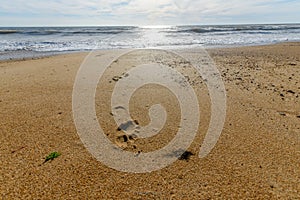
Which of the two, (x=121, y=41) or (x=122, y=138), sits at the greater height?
(x=121, y=41)

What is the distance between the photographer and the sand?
86.0 inches

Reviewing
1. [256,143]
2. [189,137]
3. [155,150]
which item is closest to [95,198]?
[155,150]

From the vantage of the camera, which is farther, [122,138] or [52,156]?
[122,138]

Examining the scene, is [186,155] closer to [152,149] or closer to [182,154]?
[182,154]

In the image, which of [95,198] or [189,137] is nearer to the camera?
[95,198]

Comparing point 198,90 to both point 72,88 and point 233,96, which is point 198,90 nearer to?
point 233,96

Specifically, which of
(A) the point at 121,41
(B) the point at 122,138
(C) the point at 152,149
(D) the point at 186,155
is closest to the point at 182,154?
(D) the point at 186,155

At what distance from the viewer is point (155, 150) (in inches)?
111

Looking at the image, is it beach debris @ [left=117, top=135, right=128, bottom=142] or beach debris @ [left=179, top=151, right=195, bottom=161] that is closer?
beach debris @ [left=179, top=151, right=195, bottom=161]

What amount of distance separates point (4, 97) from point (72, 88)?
48.1 inches

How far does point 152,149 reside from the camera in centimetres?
284

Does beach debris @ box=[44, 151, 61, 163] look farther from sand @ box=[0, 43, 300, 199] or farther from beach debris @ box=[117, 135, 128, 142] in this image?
beach debris @ box=[117, 135, 128, 142]

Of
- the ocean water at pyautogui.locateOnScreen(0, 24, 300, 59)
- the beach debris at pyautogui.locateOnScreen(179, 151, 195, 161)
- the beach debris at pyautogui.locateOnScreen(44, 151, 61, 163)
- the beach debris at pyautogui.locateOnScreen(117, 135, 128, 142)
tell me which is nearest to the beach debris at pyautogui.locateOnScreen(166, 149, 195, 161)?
the beach debris at pyautogui.locateOnScreen(179, 151, 195, 161)

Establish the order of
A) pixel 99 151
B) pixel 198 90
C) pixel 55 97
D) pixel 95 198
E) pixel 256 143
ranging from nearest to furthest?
pixel 95 198 < pixel 99 151 < pixel 256 143 < pixel 55 97 < pixel 198 90
